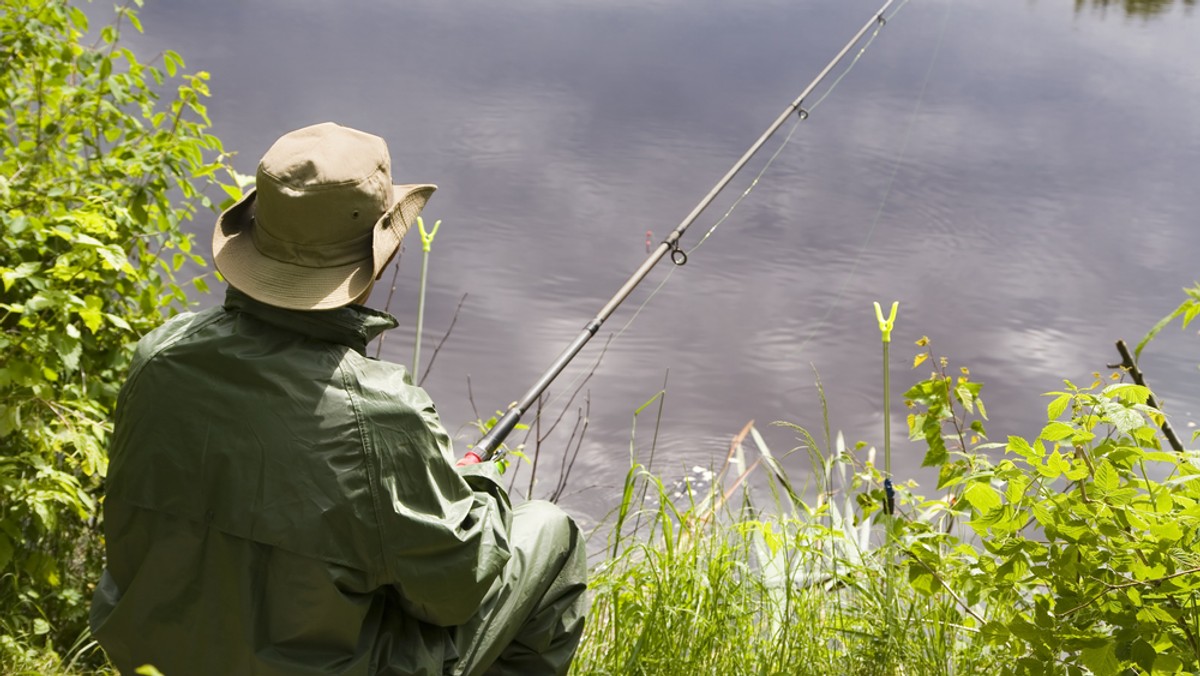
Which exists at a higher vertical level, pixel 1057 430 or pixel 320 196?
pixel 320 196

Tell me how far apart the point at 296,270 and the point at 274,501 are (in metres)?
0.28

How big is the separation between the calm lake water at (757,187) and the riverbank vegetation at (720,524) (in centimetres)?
121

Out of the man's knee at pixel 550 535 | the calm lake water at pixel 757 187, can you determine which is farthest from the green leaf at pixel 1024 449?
the calm lake water at pixel 757 187

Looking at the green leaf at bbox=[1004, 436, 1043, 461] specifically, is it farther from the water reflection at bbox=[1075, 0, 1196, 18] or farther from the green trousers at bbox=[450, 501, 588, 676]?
the water reflection at bbox=[1075, 0, 1196, 18]

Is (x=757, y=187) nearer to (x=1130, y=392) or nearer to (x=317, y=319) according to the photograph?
(x=1130, y=392)

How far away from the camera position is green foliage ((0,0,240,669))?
232 centimetres

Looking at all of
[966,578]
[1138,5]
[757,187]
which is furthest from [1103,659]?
[1138,5]

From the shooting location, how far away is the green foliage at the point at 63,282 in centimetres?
232

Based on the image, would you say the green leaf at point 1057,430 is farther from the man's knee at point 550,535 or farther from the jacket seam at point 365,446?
the jacket seam at point 365,446

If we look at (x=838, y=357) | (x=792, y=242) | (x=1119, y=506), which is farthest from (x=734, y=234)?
(x=1119, y=506)

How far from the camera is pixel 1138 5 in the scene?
7285 mm

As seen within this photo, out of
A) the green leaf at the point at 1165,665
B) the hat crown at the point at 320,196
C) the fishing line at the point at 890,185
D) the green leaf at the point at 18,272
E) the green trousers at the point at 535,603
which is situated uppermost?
the hat crown at the point at 320,196

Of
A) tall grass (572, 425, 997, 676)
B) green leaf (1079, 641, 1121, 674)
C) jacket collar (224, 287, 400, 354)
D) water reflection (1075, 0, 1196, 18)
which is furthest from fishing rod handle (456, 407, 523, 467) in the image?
water reflection (1075, 0, 1196, 18)

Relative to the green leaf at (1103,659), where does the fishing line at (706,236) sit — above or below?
below
